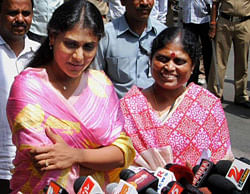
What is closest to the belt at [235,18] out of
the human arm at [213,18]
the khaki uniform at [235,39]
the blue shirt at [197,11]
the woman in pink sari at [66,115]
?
the khaki uniform at [235,39]

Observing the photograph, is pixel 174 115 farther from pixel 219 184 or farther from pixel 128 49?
pixel 128 49

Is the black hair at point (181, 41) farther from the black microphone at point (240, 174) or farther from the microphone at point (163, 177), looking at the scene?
the black microphone at point (240, 174)

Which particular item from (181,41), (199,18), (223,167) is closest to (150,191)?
(223,167)

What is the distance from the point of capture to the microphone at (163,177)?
2.07m

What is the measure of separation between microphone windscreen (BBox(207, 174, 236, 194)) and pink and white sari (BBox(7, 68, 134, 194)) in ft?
1.54

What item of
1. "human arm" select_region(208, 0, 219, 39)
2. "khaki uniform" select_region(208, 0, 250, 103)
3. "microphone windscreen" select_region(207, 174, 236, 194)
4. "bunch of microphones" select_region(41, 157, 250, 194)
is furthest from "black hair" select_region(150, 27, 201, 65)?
"human arm" select_region(208, 0, 219, 39)

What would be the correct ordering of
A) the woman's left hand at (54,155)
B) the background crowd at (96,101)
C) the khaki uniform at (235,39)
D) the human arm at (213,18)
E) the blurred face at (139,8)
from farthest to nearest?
the human arm at (213,18) → the khaki uniform at (235,39) → the blurred face at (139,8) → the background crowd at (96,101) → the woman's left hand at (54,155)

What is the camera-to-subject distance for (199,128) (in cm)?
278

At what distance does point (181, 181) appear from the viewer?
2154mm

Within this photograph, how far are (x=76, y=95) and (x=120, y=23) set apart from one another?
1.57 meters

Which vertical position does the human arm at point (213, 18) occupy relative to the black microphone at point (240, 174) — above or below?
below

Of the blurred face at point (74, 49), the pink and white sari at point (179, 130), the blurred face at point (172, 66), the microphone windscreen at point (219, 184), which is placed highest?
the blurred face at point (74, 49)

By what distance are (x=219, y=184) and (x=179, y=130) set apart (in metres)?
0.78

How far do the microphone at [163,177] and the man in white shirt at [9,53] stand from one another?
106cm
